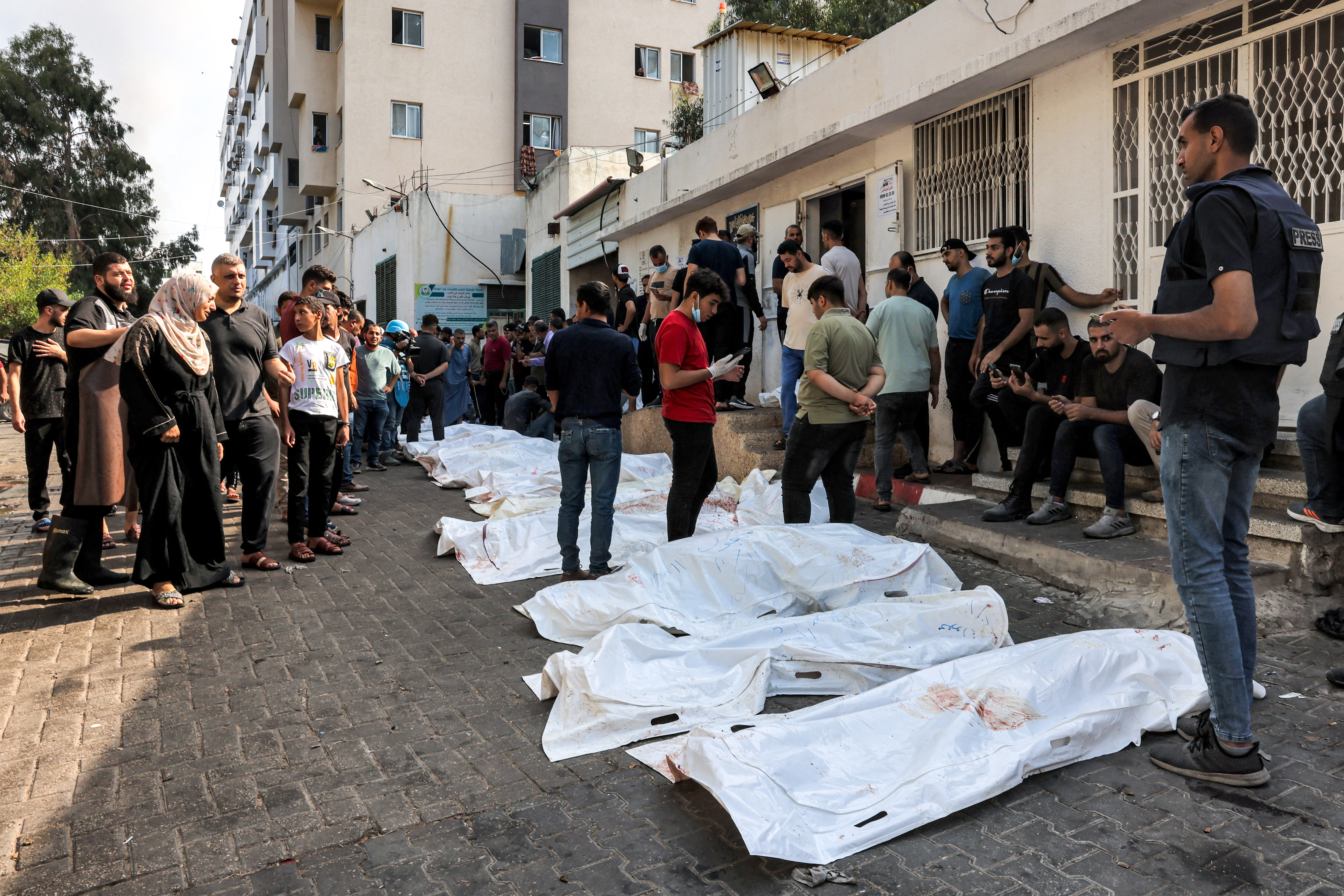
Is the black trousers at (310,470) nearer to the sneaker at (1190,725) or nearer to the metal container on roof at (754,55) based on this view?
the sneaker at (1190,725)

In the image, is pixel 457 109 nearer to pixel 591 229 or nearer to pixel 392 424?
pixel 591 229

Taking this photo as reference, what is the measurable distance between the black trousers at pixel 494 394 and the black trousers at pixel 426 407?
2423 millimetres

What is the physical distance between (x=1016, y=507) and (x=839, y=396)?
67.2 inches

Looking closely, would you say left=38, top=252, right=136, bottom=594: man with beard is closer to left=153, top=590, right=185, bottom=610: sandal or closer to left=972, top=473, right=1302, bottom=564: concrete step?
left=153, top=590, right=185, bottom=610: sandal

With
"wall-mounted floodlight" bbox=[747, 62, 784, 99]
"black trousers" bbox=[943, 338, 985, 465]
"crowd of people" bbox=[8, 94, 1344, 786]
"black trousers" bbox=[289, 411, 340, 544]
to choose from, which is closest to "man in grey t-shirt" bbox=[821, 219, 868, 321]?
"crowd of people" bbox=[8, 94, 1344, 786]

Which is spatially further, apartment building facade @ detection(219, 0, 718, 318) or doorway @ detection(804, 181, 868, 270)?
apartment building facade @ detection(219, 0, 718, 318)

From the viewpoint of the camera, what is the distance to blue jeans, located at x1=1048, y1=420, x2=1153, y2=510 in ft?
19.1

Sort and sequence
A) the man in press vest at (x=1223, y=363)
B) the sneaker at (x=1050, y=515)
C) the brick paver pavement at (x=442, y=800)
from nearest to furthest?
1. the brick paver pavement at (x=442, y=800)
2. the man in press vest at (x=1223, y=363)
3. the sneaker at (x=1050, y=515)

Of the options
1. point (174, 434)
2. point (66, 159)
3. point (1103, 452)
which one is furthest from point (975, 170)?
point (66, 159)

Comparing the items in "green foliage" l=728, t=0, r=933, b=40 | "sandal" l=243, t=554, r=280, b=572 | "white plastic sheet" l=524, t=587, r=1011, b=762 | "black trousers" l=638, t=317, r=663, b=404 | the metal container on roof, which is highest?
"green foliage" l=728, t=0, r=933, b=40

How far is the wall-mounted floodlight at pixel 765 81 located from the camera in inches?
438

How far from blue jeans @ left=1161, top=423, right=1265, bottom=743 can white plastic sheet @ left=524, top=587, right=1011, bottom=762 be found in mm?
1191

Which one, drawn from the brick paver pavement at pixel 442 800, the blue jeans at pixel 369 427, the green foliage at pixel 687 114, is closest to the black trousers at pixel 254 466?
the brick paver pavement at pixel 442 800

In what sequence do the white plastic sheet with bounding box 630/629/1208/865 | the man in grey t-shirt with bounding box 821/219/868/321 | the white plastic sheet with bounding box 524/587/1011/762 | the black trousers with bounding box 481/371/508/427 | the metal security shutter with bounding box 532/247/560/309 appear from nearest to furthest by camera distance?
1. the white plastic sheet with bounding box 630/629/1208/865
2. the white plastic sheet with bounding box 524/587/1011/762
3. the man in grey t-shirt with bounding box 821/219/868/321
4. the black trousers with bounding box 481/371/508/427
5. the metal security shutter with bounding box 532/247/560/309
